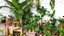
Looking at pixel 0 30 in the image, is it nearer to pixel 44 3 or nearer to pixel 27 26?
pixel 27 26

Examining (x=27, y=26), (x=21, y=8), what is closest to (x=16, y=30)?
(x=27, y=26)

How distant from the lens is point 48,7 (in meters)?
3.61

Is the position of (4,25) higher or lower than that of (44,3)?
lower

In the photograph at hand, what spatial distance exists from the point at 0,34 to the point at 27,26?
0.69 metres

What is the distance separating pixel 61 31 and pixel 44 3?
764 mm

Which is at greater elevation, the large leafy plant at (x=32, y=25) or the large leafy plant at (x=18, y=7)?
the large leafy plant at (x=18, y=7)

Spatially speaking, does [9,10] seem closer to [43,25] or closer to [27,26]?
[27,26]

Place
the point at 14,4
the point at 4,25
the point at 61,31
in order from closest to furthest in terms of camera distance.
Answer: the point at 61,31 → the point at 14,4 → the point at 4,25

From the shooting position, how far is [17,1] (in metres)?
3.46

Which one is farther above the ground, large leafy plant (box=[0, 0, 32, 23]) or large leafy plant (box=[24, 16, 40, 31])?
large leafy plant (box=[0, 0, 32, 23])

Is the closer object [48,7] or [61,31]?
[61,31]

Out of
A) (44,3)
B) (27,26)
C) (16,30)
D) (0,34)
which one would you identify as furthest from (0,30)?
(44,3)

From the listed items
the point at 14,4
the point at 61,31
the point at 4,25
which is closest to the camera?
the point at 61,31

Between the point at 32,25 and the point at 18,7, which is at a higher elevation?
the point at 18,7
